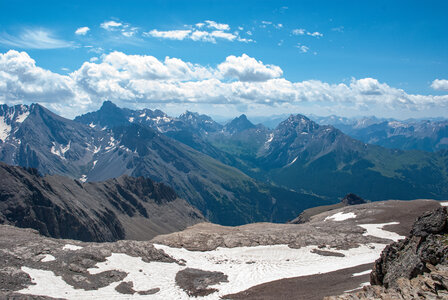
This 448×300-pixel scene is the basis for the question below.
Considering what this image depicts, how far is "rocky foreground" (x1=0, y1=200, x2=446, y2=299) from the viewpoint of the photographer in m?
37.8

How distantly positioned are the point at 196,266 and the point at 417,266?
30695 mm

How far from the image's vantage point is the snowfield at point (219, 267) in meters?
38.4

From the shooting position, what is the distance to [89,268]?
4372 cm

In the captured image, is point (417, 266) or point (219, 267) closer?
point (417, 266)

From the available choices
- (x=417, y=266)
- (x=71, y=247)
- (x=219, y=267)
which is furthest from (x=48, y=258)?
(x=417, y=266)

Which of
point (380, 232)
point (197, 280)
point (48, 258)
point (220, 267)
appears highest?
point (48, 258)

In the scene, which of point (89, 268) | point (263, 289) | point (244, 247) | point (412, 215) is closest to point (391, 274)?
point (263, 289)

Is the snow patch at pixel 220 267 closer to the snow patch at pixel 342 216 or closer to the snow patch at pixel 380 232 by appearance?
the snow patch at pixel 380 232

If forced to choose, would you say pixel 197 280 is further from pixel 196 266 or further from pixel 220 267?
pixel 220 267

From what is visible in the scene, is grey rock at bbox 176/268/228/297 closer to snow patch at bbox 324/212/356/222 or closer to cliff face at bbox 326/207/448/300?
cliff face at bbox 326/207/448/300

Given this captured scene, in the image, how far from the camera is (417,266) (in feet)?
84.7

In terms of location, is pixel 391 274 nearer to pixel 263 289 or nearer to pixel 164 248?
pixel 263 289

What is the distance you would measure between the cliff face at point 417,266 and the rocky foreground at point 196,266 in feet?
1.56

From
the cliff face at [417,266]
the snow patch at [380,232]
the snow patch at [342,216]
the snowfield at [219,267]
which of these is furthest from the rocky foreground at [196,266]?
the snow patch at [342,216]
